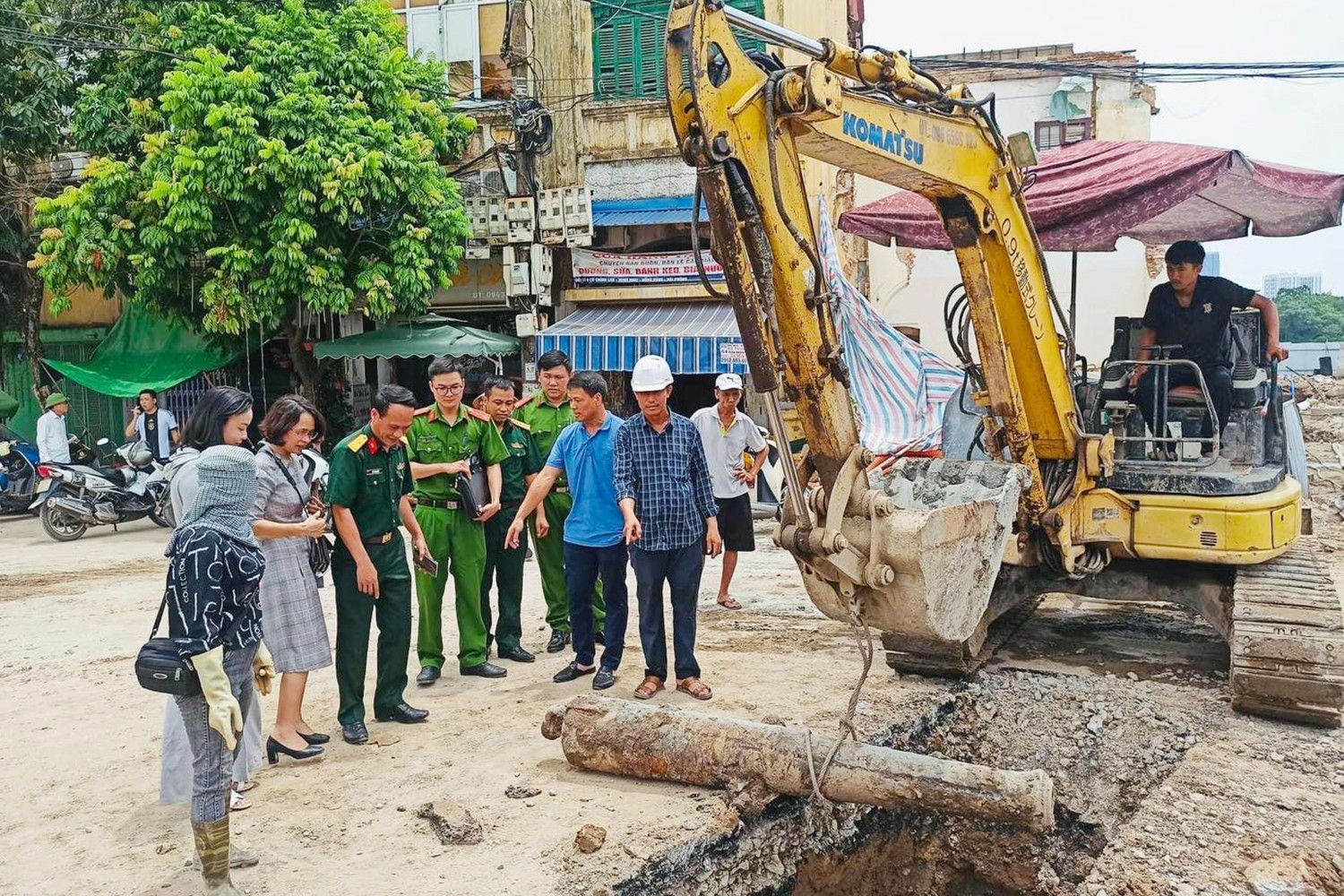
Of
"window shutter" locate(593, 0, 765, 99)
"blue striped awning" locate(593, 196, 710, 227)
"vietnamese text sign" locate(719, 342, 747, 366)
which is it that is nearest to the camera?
"vietnamese text sign" locate(719, 342, 747, 366)

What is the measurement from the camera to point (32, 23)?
14.4m

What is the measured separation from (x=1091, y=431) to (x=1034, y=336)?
47.2 inches

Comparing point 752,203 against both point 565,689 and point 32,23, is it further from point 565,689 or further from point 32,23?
point 32,23

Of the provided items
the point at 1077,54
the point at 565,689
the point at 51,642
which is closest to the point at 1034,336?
the point at 565,689

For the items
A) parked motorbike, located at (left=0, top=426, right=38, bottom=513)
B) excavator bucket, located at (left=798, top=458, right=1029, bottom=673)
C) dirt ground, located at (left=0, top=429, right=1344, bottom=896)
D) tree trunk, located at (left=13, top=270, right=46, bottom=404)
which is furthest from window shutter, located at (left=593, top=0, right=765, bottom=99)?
excavator bucket, located at (left=798, top=458, right=1029, bottom=673)

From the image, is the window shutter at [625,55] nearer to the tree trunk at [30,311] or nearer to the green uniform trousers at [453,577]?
the tree trunk at [30,311]

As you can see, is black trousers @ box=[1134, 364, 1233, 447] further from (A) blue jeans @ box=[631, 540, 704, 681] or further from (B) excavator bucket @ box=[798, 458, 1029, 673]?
(A) blue jeans @ box=[631, 540, 704, 681]

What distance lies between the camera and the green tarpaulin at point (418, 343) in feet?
45.8

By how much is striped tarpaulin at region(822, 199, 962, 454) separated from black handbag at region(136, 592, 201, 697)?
1008cm

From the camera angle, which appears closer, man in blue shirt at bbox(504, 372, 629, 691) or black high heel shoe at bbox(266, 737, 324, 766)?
black high heel shoe at bbox(266, 737, 324, 766)

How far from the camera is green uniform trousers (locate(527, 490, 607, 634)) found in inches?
268

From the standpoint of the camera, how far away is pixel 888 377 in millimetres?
13375

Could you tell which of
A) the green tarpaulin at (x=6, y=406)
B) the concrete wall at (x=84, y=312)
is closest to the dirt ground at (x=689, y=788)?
the green tarpaulin at (x=6, y=406)

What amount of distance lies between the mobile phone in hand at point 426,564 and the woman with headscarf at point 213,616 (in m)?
1.98
